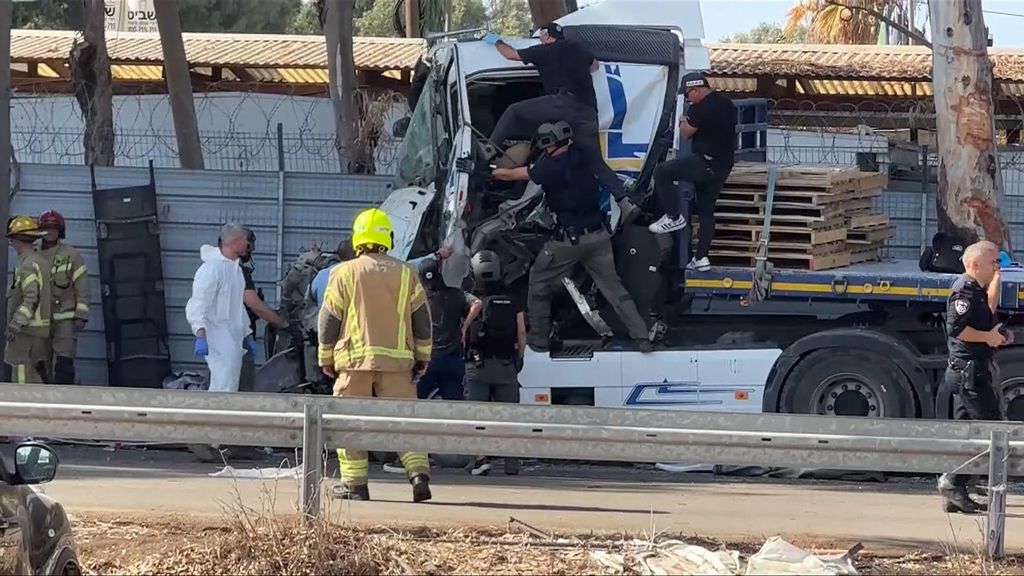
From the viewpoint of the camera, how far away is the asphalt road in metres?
8.23

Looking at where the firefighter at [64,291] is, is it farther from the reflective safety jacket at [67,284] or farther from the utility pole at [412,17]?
the utility pole at [412,17]

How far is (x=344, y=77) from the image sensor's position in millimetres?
17000

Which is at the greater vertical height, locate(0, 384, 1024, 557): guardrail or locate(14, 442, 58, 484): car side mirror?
locate(14, 442, 58, 484): car side mirror

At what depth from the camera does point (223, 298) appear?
38.2 ft

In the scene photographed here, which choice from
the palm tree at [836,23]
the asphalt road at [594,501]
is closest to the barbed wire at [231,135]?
the asphalt road at [594,501]

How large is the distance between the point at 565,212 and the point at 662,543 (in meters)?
4.58

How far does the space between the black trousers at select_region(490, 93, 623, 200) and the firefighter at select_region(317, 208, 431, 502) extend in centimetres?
246

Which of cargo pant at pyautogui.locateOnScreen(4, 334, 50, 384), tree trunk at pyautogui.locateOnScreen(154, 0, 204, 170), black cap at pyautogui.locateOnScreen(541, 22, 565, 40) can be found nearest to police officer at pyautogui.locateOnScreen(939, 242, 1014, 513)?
black cap at pyautogui.locateOnScreen(541, 22, 565, 40)

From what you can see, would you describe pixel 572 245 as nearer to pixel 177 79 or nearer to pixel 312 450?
pixel 312 450

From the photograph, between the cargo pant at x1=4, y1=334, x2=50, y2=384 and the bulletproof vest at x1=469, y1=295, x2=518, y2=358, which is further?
the cargo pant at x1=4, y1=334, x2=50, y2=384

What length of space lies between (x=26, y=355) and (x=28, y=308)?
0.46 m

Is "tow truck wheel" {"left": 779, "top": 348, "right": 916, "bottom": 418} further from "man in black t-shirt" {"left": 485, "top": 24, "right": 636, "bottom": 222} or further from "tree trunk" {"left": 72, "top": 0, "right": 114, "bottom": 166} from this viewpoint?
"tree trunk" {"left": 72, "top": 0, "right": 114, "bottom": 166}

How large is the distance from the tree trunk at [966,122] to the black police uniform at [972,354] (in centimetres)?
326

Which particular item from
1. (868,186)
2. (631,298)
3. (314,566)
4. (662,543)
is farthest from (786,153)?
(314,566)
